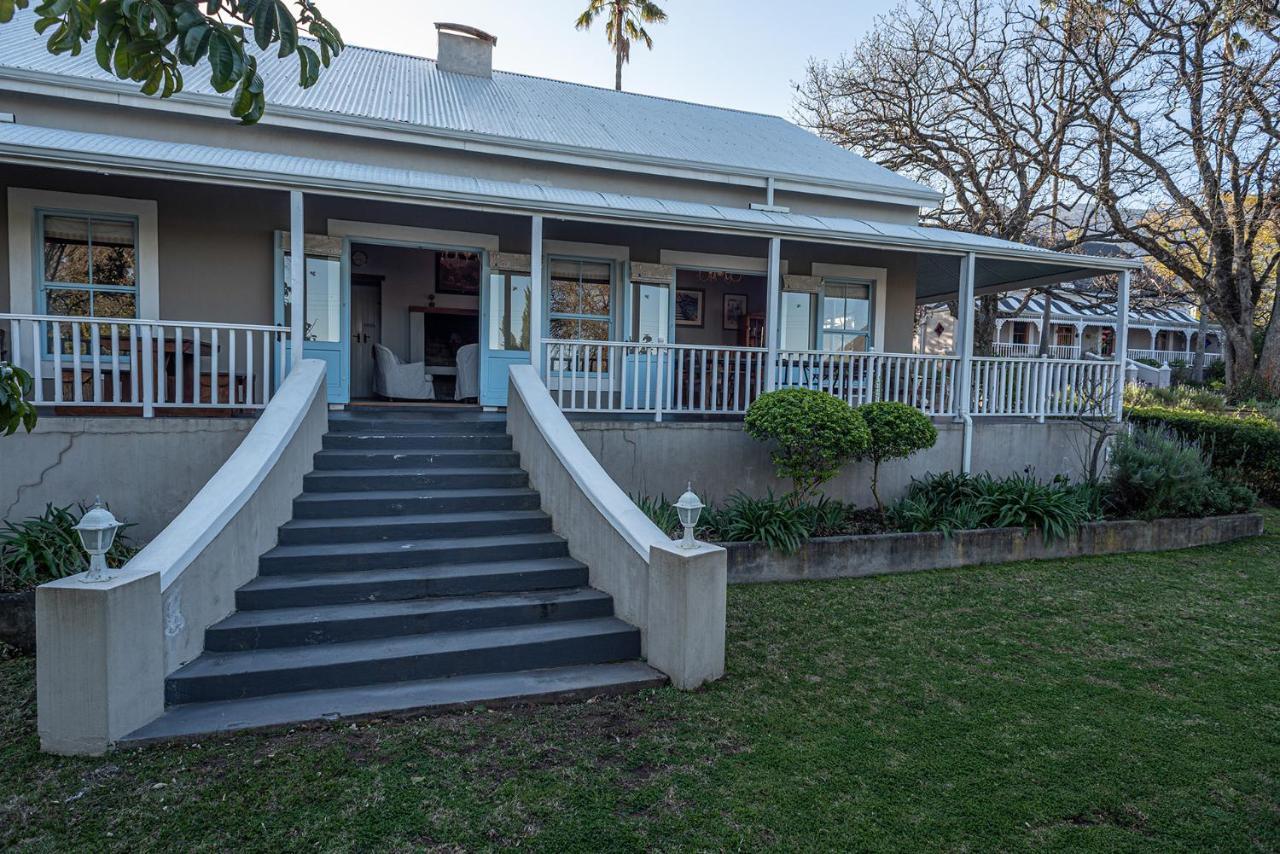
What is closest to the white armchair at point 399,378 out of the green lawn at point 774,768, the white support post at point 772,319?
the white support post at point 772,319

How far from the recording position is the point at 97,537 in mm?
3168

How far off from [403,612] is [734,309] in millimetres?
8856

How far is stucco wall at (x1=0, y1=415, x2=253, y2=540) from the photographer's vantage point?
5645 mm

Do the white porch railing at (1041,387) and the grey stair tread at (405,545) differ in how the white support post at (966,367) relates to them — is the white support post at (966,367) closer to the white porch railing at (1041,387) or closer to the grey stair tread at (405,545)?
the white porch railing at (1041,387)

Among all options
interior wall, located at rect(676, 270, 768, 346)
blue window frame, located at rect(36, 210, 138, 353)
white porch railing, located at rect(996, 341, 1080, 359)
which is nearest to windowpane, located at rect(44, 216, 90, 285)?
blue window frame, located at rect(36, 210, 138, 353)

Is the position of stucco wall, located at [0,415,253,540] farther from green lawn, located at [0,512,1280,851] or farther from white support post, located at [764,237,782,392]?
white support post, located at [764,237,782,392]

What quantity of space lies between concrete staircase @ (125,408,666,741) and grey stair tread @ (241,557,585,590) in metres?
0.01

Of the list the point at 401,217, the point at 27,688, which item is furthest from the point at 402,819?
the point at 401,217

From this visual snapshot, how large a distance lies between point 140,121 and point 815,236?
7.81m

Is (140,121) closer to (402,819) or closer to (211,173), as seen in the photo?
(211,173)

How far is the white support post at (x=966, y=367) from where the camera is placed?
8.52 metres

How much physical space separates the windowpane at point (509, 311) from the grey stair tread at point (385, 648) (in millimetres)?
4919

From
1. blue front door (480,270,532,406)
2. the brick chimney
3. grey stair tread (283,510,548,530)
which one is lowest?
grey stair tread (283,510,548,530)

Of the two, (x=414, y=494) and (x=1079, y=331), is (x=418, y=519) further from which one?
(x=1079, y=331)
